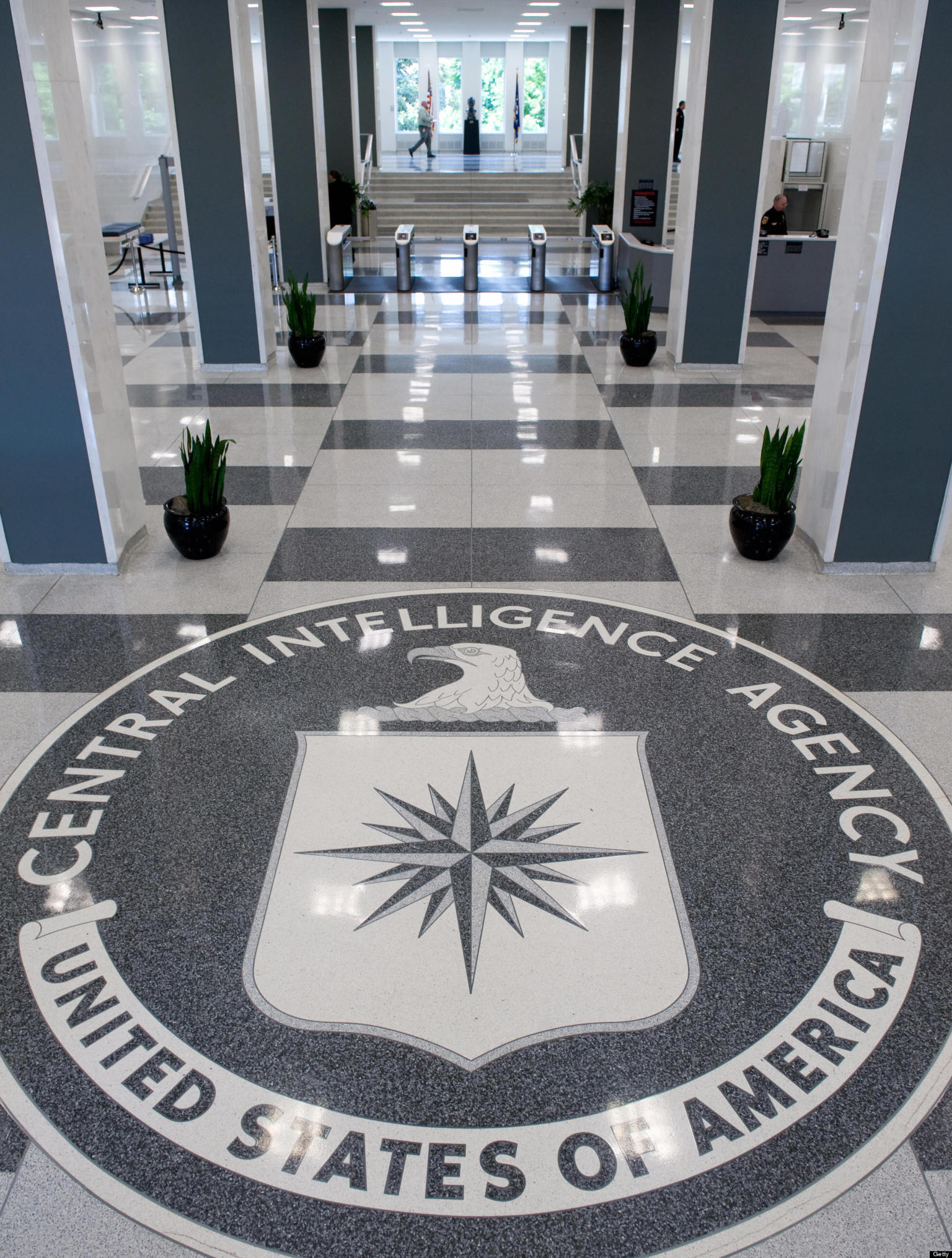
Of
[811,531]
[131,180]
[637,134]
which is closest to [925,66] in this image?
[811,531]

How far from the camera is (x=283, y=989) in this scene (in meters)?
2.66

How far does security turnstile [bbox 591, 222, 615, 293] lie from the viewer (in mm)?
12383

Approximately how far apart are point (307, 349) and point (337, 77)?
31.6 feet

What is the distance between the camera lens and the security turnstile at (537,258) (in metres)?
12.1

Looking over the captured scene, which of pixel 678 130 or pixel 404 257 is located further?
pixel 678 130

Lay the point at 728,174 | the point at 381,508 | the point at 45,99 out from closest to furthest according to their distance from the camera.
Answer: the point at 45,99, the point at 381,508, the point at 728,174

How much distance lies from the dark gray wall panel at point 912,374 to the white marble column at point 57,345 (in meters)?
3.59

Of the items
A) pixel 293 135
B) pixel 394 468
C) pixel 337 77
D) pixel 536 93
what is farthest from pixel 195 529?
pixel 536 93

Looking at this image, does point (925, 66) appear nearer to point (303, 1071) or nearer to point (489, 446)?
point (489, 446)

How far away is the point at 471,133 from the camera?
29.5 meters

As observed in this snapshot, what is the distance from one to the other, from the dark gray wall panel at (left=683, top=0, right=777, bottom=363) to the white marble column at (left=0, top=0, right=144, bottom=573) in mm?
5079

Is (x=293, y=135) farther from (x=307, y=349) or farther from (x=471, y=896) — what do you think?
(x=471, y=896)

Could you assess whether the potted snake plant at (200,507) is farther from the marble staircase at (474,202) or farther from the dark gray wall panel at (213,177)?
the marble staircase at (474,202)

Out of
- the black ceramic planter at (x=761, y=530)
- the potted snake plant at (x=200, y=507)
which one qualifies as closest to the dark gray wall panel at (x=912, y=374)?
the black ceramic planter at (x=761, y=530)
